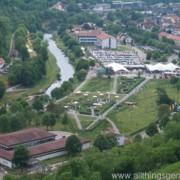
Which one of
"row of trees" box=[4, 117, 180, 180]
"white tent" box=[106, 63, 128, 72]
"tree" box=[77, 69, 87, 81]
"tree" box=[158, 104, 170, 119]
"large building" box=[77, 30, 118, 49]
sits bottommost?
"large building" box=[77, 30, 118, 49]

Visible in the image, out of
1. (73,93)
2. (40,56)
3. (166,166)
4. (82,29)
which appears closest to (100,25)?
(82,29)

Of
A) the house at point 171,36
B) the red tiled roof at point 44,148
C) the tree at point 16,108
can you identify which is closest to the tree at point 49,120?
the tree at point 16,108

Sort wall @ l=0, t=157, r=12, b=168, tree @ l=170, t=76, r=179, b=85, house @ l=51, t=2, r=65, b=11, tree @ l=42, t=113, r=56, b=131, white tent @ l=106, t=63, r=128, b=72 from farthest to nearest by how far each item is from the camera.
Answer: house @ l=51, t=2, r=65, b=11 < white tent @ l=106, t=63, r=128, b=72 < tree @ l=170, t=76, r=179, b=85 < tree @ l=42, t=113, r=56, b=131 < wall @ l=0, t=157, r=12, b=168

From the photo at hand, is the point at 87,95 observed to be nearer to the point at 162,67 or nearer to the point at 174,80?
the point at 174,80

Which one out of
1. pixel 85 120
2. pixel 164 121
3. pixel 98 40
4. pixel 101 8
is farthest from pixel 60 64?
pixel 101 8

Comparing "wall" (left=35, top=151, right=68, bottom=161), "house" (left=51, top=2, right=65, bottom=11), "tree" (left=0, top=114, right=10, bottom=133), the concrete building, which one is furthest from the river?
the concrete building

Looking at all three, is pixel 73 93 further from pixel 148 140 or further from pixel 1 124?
pixel 148 140

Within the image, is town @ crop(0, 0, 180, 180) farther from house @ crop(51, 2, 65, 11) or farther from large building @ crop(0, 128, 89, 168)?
house @ crop(51, 2, 65, 11)

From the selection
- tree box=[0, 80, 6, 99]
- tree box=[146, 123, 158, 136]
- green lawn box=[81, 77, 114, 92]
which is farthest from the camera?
green lawn box=[81, 77, 114, 92]
